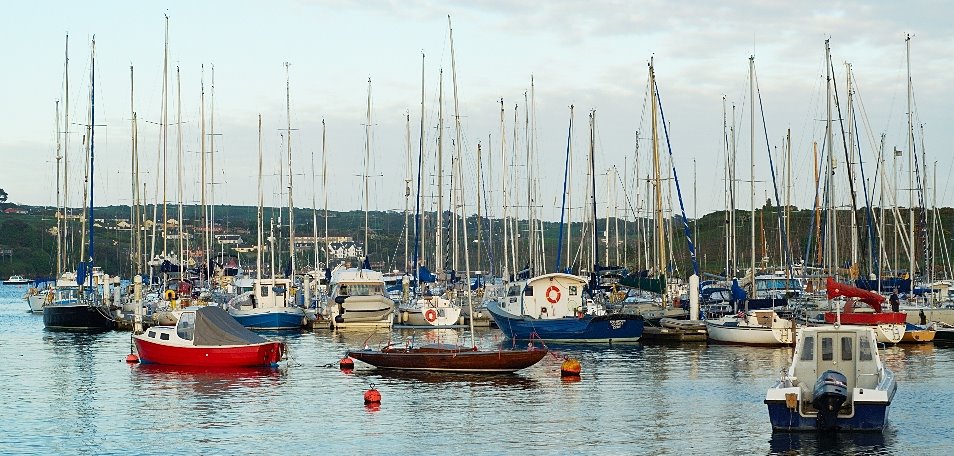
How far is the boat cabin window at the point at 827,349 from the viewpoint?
3488 centimetres

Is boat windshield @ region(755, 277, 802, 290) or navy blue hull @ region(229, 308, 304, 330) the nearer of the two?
navy blue hull @ region(229, 308, 304, 330)

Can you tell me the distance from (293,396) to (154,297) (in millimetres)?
50369

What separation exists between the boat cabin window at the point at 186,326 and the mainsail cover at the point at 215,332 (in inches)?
18.7

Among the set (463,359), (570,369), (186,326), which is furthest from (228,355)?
(570,369)

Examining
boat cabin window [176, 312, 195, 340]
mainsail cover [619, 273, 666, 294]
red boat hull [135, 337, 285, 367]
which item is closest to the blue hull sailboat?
mainsail cover [619, 273, 666, 294]

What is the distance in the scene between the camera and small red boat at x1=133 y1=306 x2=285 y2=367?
52.8 meters

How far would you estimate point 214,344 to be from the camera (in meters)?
52.9

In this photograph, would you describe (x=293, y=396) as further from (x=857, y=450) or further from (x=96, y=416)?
(x=857, y=450)

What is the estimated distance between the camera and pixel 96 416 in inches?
1564

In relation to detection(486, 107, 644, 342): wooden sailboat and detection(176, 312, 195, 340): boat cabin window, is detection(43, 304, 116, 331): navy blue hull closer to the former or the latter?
detection(486, 107, 644, 342): wooden sailboat

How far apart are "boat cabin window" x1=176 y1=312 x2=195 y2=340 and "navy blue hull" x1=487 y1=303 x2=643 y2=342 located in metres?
17.9

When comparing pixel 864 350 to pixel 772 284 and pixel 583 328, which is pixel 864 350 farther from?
pixel 772 284

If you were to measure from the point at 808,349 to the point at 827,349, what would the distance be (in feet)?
1.60

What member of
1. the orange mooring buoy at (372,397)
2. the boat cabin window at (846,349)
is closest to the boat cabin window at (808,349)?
the boat cabin window at (846,349)
